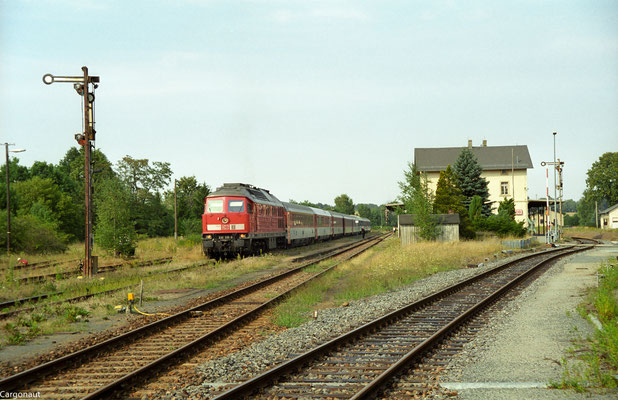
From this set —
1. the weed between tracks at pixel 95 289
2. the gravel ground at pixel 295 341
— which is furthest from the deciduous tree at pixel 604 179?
the gravel ground at pixel 295 341

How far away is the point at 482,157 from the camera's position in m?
69.6

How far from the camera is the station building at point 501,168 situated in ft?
215

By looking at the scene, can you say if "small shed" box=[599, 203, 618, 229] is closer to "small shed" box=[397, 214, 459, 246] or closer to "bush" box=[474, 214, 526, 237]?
"bush" box=[474, 214, 526, 237]

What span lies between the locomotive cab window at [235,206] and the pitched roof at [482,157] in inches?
1833

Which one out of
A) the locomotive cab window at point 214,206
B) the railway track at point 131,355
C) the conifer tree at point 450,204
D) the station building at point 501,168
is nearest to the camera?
the railway track at point 131,355

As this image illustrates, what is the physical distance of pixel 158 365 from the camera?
7.19 meters

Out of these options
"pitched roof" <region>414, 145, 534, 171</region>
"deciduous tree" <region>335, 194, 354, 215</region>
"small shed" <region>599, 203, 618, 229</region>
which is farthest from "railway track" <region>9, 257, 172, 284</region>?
"deciduous tree" <region>335, 194, 354, 215</region>

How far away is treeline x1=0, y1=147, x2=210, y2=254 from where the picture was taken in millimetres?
26719

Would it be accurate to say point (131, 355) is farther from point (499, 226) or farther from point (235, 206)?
point (499, 226)


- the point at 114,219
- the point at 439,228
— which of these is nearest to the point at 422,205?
the point at 439,228

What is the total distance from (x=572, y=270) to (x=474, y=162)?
99.8ft

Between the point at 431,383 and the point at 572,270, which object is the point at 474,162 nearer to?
the point at 572,270

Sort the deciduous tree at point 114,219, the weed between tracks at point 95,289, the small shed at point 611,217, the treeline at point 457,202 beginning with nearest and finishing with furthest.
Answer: the weed between tracks at point 95,289 → the deciduous tree at point 114,219 → the treeline at point 457,202 → the small shed at point 611,217

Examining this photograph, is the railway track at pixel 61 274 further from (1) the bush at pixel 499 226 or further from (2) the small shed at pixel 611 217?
(2) the small shed at pixel 611 217
